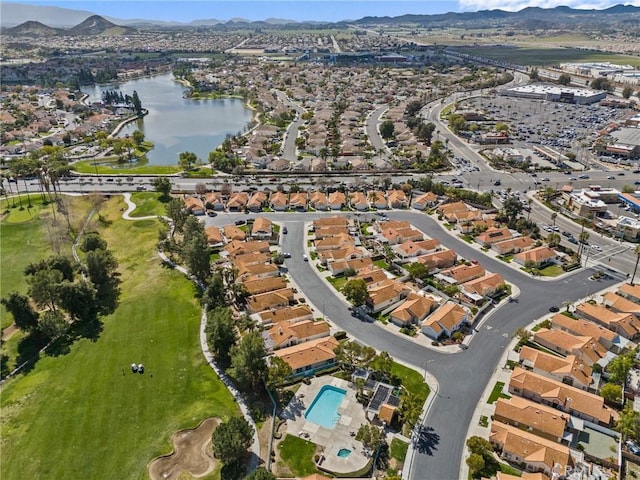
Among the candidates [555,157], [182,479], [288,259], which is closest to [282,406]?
[182,479]

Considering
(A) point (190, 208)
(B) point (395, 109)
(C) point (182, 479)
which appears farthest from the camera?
(B) point (395, 109)

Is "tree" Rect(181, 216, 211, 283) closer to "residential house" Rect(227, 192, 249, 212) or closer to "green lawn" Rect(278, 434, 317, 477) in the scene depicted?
"residential house" Rect(227, 192, 249, 212)

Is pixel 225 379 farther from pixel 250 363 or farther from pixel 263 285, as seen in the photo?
pixel 263 285

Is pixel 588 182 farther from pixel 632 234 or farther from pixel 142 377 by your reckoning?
pixel 142 377

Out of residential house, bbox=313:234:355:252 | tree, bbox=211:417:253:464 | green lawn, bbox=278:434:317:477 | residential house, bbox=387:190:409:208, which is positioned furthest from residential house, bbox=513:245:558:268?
tree, bbox=211:417:253:464

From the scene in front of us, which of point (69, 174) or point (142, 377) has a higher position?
point (69, 174)

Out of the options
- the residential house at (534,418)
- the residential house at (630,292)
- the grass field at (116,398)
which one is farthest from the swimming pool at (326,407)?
the residential house at (630,292)
